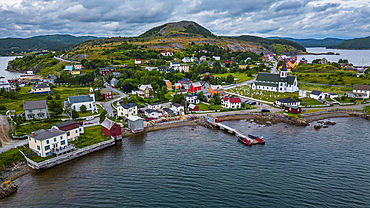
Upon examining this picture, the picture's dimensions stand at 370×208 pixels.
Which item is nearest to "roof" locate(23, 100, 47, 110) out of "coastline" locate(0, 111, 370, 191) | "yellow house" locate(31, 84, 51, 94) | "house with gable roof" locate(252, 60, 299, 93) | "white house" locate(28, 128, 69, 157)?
"white house" locate(28, 128, 69, 157)

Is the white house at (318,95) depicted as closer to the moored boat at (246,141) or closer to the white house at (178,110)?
the moored boat at (246,141)

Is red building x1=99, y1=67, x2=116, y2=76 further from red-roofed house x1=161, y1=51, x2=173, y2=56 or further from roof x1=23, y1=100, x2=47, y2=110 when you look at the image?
roof x1=23, y1=100, x2=47, y2=110

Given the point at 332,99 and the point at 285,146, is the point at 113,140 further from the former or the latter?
the point at 332,99

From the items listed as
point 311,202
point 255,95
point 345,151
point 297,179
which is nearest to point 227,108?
point 255,95

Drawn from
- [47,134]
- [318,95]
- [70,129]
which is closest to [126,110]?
[70,129]

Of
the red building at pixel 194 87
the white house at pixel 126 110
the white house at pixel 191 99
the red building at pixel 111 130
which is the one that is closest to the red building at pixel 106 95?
the white house at pixel 126 110
